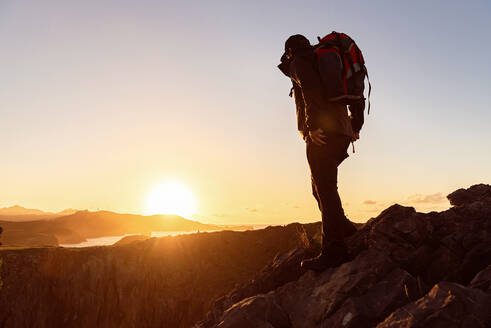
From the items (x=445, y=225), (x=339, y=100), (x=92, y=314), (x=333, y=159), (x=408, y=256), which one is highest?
(x=339, y=100)

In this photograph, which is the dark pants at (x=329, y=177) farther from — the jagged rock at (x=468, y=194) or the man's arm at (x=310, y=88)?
the jagged rock at (x=468, y=194)

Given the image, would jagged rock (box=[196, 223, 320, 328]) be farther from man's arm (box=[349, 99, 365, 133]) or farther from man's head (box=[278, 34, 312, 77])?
man's head (box=[278, 34, 312, 77])

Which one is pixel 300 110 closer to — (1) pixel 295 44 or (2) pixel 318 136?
(2) pixel 318 136

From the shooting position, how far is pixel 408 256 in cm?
541

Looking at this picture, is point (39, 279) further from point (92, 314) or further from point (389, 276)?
point (389, 276)

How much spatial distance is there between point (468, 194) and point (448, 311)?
20.8 feet

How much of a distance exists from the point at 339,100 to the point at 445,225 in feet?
10.8

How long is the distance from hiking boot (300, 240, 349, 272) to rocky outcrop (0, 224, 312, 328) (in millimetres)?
12943

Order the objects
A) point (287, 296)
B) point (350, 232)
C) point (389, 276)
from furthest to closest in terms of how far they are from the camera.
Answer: point (350, 232), point (287, 296), point (389, 276)

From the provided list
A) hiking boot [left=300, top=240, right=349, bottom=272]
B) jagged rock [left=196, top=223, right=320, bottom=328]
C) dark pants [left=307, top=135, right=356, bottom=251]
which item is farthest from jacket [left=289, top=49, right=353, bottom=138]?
jagged rock [left=196, top=223, right=320, bottom=328]

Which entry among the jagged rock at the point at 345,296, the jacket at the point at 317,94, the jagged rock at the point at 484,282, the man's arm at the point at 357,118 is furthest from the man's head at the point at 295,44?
the jagged rock at the point at 484,282

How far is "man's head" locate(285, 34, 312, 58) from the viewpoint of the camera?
528 cm

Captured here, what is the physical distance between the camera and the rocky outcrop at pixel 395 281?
3514 millimetres

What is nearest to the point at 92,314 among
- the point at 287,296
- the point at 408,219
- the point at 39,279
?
the point at 39,279
